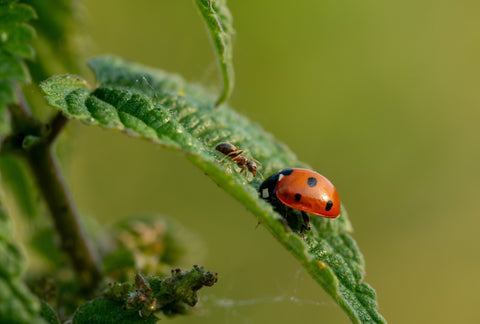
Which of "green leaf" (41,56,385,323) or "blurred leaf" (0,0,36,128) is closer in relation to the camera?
"blurred leaf" (0,0,36,128)

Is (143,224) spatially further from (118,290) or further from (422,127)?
(422,127)

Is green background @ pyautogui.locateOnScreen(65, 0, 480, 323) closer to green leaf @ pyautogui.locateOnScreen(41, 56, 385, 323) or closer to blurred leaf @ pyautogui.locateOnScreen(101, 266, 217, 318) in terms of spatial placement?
green leaf @ pyautogui.locateOnScreen(41, 56, 385, 323)

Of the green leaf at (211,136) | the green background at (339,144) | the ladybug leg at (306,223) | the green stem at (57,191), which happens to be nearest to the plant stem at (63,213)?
the green stem at (57,191)

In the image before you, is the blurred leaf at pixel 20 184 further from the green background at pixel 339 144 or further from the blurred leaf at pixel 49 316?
the green background at pixel 339 144

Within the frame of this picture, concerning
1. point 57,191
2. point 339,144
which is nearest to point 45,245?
point 57,191

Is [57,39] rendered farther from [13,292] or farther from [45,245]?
[13,292]

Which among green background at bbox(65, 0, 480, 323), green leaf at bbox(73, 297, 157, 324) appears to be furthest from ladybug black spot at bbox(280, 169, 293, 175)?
green background at bbox(65, 0, 480, 323)

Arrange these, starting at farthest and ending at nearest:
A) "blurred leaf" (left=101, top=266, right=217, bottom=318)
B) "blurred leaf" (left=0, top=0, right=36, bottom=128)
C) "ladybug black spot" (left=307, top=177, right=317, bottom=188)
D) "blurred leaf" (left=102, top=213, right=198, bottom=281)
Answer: "blurred leaf" (left=102, top=213, right=198, bottom=281)
"ladybug black spot" (left=307, top=177, right=317, bottom=188)
"blurred leaf" (left=101, top=266, right=217, bottom=318)
"blurred leaf" (left=0, top=0, right=36, bottom=128)
